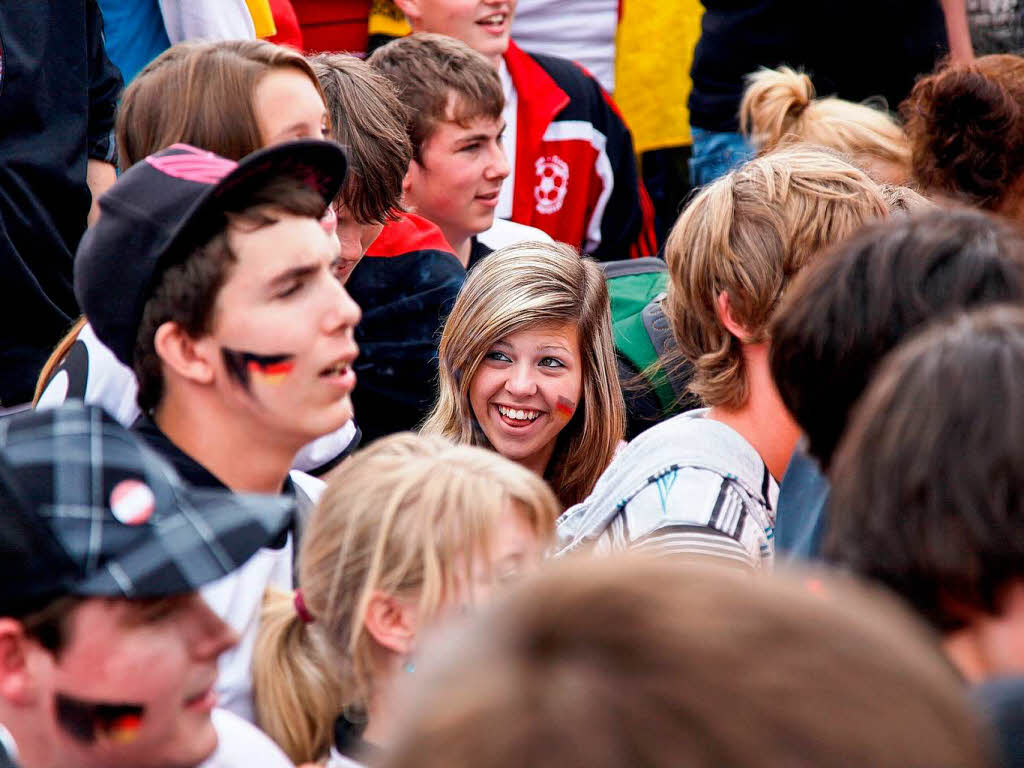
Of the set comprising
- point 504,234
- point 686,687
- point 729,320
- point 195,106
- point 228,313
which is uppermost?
point 686,687

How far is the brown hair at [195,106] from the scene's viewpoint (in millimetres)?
2742

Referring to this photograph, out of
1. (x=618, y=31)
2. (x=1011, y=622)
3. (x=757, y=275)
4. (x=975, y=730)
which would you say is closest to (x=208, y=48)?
(x=757, y=275)

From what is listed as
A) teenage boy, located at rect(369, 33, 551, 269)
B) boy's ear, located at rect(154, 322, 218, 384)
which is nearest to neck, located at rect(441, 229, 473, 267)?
teenage boy, located at rect(369, 33, 551, 269)

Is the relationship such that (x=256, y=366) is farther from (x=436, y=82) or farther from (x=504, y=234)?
(x=504, y=234)

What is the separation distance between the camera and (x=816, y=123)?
14.0 feet

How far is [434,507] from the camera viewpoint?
1926 mm

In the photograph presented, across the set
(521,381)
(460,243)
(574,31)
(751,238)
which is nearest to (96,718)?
(751,238)

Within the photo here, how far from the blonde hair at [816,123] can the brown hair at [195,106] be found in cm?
193

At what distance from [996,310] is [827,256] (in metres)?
0.43

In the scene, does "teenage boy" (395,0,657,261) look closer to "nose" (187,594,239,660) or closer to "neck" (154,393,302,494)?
"neck" (154,393,302,494)

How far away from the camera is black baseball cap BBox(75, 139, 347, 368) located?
2.18 metres

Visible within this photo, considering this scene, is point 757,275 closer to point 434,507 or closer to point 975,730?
point 434,507

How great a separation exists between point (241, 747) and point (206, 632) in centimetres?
28

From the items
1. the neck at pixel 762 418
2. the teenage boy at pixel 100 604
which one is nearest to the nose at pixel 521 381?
the neck at pixel 762 418
